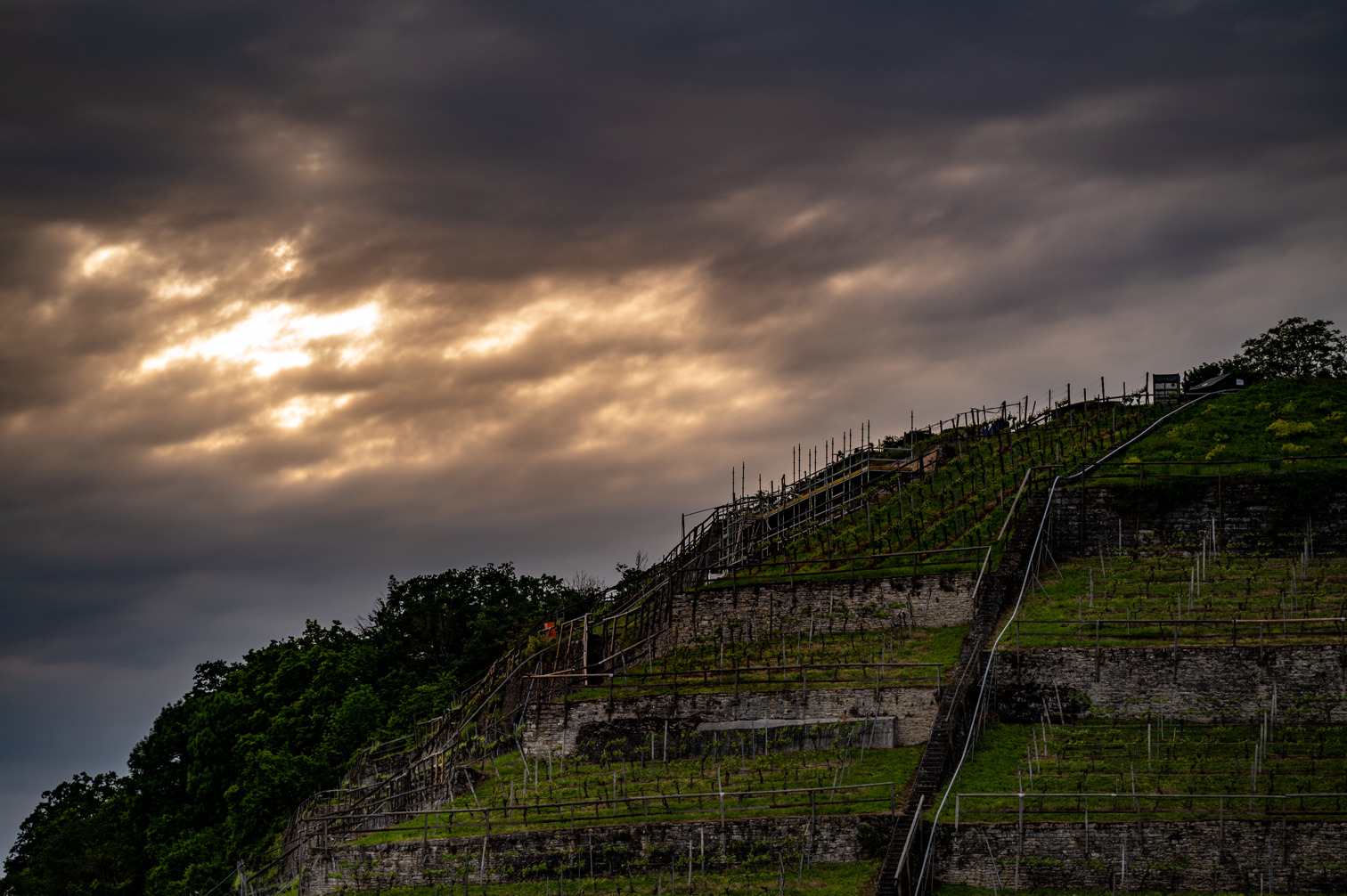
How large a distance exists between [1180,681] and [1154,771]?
5.48 metres

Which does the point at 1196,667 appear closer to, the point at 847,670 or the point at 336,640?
the point at 847,670

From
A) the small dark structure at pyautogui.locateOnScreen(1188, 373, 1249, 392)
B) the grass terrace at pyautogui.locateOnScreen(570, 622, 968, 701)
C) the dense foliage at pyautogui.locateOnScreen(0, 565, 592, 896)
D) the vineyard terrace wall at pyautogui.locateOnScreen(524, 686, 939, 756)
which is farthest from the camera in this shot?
the small dark structure at pyautogui.locateOnScreen(1188, 373, 1249, 392)

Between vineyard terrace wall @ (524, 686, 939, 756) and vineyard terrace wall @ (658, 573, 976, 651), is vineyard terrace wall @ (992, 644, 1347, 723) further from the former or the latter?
vineyard terrace wall @ (658, 573, 976, 651)

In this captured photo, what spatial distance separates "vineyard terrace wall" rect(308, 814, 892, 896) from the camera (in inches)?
1695

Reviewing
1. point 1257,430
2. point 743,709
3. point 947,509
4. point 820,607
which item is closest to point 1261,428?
point 1257,430

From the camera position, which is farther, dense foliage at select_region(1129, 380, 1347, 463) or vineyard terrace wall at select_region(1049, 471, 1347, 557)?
dense foliage at select_region(1129, 380, 1347, 463)

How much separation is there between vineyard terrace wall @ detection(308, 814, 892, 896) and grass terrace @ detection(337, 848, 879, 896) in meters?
0.15

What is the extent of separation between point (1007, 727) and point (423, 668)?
5313 centimetres

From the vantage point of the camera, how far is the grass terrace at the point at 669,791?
4491 cm

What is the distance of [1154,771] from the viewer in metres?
42.8

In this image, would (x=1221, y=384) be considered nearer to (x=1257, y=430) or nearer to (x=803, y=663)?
(x=1257, y=430)

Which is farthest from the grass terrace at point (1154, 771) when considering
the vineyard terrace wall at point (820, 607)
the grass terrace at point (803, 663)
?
the vineyard terrace wall at point (820, 607)

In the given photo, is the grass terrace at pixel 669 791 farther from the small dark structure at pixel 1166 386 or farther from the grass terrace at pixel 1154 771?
the small dark structure at pixel 1166 386

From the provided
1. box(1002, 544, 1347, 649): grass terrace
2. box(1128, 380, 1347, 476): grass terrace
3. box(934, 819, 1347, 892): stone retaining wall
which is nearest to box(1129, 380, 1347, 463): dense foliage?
box(1128, 380, 1347, 476): grass terrace
